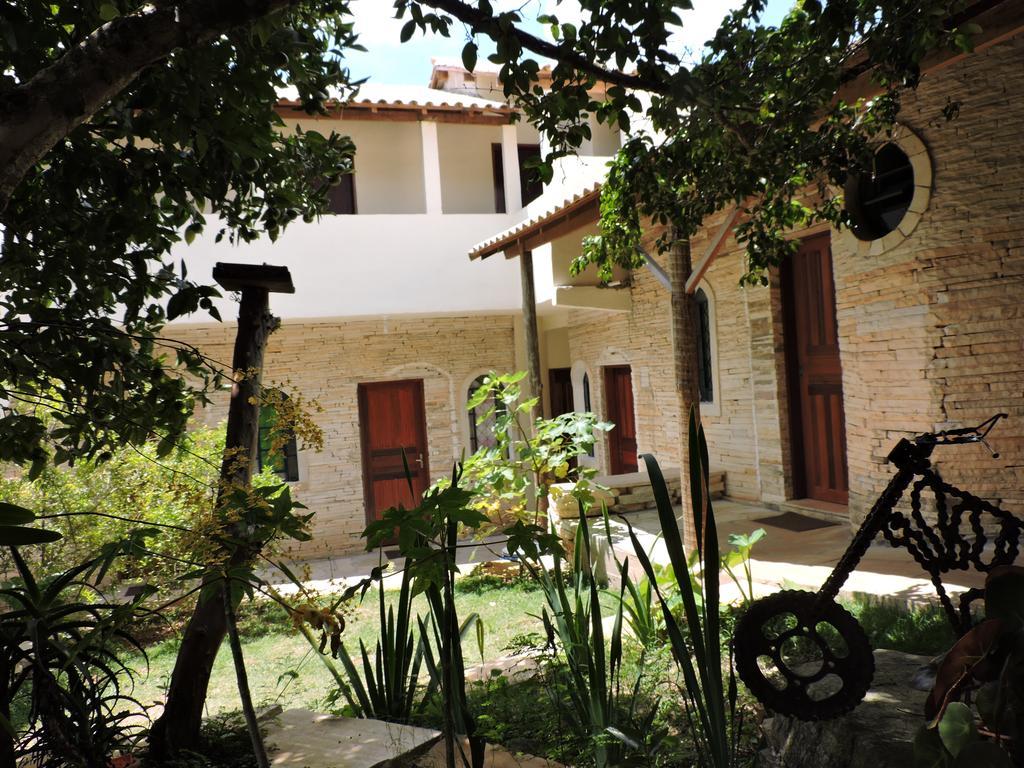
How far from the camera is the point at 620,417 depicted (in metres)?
10.9

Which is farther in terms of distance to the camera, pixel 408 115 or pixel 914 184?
pixel 408 115

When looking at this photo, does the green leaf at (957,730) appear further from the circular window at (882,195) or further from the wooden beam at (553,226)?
the wooden beam at (553,226)

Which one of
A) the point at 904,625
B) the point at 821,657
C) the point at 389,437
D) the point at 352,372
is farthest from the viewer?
the point at 389,437

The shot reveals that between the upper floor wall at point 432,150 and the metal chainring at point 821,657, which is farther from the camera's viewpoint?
the upper floor wall at point 432,150

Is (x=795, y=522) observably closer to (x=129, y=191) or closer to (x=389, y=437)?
(x=129, y=191)

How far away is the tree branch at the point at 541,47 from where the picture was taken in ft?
6.50

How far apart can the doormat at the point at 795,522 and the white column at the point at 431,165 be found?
19.7ft

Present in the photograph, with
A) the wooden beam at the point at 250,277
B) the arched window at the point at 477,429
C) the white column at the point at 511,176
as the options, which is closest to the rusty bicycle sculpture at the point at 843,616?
the wooden beam at the point at 250,277

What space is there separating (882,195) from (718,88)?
2.91 meters

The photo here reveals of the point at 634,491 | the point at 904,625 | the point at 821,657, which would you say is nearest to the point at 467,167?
the point at 634,491

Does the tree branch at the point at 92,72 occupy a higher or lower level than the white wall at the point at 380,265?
lower

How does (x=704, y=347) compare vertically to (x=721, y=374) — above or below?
above

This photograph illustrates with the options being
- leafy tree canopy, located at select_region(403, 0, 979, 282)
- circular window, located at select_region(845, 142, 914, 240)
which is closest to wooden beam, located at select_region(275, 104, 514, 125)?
circular window, located at select_region(845, 142, 914, 240)

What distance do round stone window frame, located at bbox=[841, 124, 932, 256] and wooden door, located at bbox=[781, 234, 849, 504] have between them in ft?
5.22
